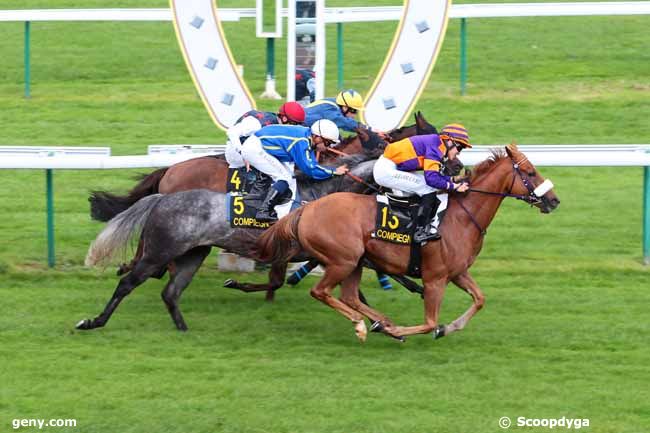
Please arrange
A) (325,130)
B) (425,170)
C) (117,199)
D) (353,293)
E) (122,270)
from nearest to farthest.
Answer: (425,170) → (353,293) → (325,130) → (117,199) → (122,270)

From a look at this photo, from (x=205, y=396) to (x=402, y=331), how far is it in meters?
1.45

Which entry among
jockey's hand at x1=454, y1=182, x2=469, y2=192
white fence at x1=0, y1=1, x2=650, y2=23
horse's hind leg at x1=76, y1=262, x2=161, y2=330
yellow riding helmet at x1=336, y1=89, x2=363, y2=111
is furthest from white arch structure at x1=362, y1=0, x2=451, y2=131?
white fence at x1=0, y1=1, x2=650, y2=23

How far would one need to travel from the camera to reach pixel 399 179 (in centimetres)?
724

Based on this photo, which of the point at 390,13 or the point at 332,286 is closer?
the point at 332,286

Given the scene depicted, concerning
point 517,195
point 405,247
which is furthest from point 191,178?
point 517,195

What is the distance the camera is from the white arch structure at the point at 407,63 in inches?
342

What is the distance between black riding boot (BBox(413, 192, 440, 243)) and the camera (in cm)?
715

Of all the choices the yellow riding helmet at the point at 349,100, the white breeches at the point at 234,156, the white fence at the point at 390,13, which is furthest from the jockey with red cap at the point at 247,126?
the white fence at the point at 390,13

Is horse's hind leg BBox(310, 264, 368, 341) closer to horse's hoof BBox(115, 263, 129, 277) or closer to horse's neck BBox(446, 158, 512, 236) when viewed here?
horse's neck BBox(446, 158, 512, 236)

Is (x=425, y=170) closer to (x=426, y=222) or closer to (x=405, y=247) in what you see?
(x=426, y=222)

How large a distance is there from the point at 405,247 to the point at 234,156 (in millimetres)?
1548

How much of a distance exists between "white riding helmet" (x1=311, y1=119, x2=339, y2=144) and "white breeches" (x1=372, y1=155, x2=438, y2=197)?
72cm

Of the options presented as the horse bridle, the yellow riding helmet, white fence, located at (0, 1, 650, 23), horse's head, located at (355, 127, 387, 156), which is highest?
white fence, located at (0, 1, 650, 23)

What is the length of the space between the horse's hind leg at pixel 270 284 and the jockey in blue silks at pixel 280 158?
53 cm
